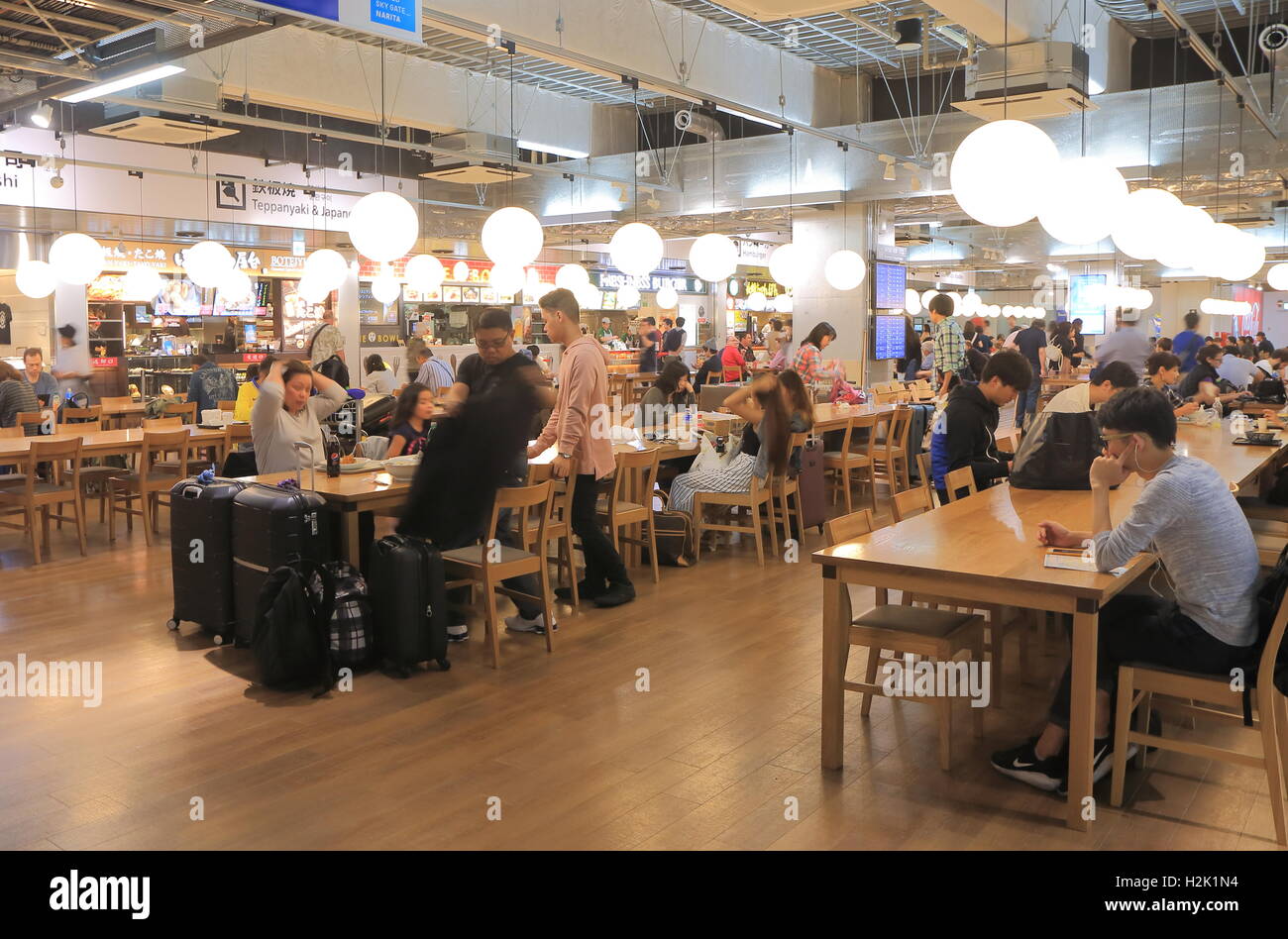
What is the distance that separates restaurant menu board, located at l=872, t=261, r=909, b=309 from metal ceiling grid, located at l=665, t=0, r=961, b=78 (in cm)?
229

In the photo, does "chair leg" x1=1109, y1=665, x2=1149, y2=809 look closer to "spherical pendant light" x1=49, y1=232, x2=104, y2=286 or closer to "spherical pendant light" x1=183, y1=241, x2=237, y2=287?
"spherical pendant light" x1=183, y1=241, x2=237, y2=287

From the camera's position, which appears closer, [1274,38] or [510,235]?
[510,235]

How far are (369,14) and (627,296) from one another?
16.2 m

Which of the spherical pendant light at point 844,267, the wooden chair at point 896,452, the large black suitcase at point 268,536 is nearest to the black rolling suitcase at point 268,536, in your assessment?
the large black suitcase at point 268,536

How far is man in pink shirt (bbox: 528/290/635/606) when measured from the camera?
534 cm

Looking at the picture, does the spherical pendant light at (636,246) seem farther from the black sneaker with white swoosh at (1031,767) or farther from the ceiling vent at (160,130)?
the black sneaker with white swoosh at (1031,767)

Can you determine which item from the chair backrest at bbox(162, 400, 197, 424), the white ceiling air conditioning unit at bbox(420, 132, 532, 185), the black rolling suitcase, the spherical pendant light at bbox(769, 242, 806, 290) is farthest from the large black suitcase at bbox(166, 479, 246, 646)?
the spherical pendant light at bbox(769, 242, 806, 290)

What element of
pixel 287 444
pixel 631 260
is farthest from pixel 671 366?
pixel 287 444

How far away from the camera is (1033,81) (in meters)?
6.68

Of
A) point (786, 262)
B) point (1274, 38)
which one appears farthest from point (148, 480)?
point (1274, 38)

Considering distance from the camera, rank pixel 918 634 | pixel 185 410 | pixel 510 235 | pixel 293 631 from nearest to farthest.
Result: pixel 918 634 < pixel 293 631 < pixel 510 235 < pixel 185 410

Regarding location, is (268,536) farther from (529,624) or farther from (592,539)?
(592,539)

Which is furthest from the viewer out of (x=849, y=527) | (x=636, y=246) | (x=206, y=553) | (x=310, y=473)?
(x=636, y=246)

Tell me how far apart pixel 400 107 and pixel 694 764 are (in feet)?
26.2
